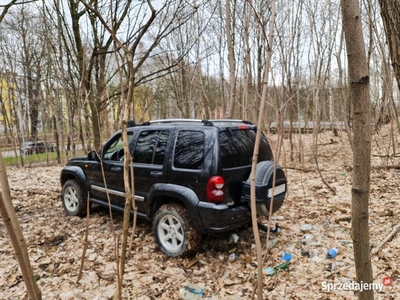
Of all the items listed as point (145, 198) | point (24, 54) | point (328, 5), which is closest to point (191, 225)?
point (145, 198)

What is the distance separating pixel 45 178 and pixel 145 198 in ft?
19.2

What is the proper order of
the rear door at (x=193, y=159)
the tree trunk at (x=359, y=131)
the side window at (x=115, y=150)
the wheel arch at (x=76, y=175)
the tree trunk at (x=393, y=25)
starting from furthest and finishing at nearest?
the wheel arch at (x=76, y=175), the side window at (x=115, y=150), the rear door at (x=193, y=159), the tree trunk at (x=393, y=25), the tree trunk at (x=359, y=131)

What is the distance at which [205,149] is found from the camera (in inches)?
126

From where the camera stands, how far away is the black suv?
10.1 feet

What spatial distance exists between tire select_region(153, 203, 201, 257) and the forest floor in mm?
139

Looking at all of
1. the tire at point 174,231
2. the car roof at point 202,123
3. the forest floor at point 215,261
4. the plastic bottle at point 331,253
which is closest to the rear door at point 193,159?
the car roof at point 202,123

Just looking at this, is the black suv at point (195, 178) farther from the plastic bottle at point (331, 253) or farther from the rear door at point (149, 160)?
the plastic bottle at point (331, 253)

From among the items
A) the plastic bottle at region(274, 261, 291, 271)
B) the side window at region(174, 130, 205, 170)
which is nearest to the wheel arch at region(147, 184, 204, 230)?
the side window at region(174, 130, 205, 170)

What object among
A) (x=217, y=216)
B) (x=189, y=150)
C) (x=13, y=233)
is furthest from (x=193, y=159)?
(x=13, y=233)

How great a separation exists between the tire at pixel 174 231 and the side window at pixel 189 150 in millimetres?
572

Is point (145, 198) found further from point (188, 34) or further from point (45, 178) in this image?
point (188, 34)

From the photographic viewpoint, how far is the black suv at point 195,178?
3090mm

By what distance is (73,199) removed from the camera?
192 inches

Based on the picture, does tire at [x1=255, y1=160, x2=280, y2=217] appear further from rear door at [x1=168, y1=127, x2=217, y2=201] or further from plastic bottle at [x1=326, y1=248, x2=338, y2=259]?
plastic bottle at [x1=326, y1=248, x2=338, y2=259]
